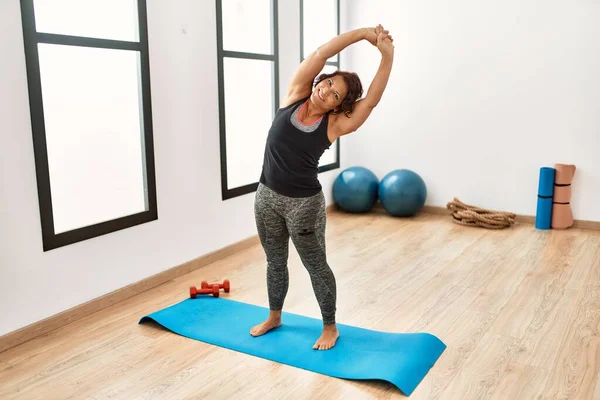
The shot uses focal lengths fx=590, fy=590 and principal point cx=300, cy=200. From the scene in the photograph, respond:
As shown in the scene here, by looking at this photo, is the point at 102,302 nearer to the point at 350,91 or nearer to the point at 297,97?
the point at 297,97

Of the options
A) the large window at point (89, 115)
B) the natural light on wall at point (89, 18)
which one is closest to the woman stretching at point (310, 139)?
the large window at point (89, 115)

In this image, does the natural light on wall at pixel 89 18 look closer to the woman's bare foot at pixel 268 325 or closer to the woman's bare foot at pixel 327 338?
the woman's bare foot at pixel 268 325

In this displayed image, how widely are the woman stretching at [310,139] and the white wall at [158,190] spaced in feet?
3.38

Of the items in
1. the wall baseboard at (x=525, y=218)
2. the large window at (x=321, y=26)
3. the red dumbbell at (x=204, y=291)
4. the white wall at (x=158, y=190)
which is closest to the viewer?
the white wall at (x=158, y=190)

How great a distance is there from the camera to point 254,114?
14.4 feet

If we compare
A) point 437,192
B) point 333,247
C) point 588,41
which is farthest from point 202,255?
point 588,41

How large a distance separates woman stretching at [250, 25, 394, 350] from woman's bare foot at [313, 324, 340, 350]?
1cm

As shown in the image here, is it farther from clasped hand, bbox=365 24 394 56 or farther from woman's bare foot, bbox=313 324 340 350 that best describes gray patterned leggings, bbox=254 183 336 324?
clasped hand, bbox=365 24 394 56

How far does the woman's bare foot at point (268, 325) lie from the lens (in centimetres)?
277

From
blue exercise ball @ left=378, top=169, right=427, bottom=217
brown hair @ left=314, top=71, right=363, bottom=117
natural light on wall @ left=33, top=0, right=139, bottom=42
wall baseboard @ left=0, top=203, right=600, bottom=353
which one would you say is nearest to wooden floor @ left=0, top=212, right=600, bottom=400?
wall baseboard @ left=0, top=203, right=600, bottom=353

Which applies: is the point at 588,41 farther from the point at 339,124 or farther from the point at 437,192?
the point at 339,124

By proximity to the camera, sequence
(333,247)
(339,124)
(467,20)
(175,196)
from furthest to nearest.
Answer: (467,20), (333,247), (175,196), (339,124)

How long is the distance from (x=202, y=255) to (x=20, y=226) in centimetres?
135

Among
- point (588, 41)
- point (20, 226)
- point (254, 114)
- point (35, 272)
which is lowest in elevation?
point (35, 272)
